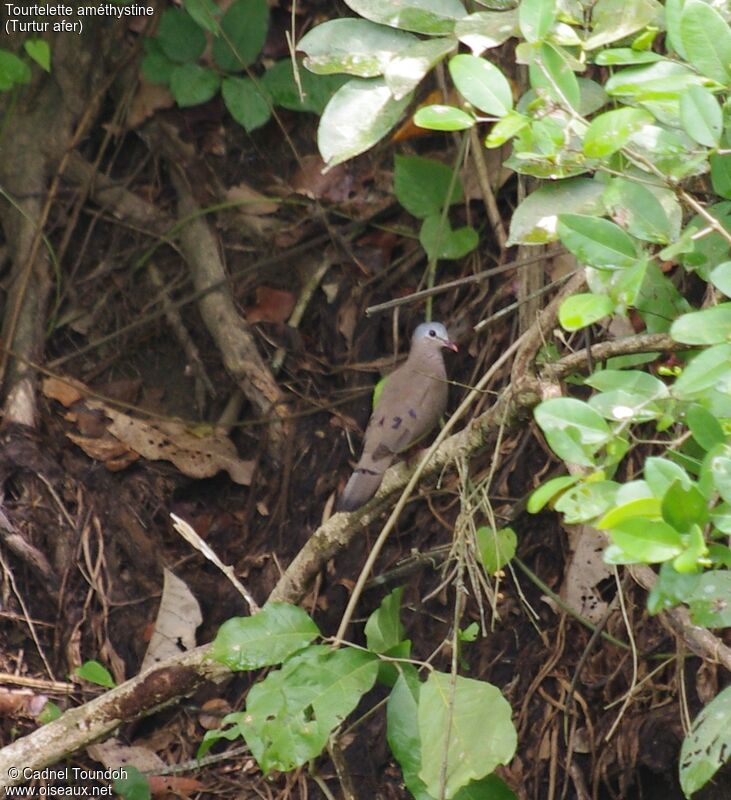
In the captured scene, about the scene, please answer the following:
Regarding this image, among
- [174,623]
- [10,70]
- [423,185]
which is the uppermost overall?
[10,70]

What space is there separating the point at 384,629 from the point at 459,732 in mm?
462

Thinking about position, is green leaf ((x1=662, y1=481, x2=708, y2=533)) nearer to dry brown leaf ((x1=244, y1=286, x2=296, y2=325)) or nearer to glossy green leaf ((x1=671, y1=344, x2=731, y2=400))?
glossy green leaf ((x1=671, y1=344, x2=731, y2=400))

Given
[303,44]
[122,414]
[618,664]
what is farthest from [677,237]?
[122,414]

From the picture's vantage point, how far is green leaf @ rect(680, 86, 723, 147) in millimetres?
1938

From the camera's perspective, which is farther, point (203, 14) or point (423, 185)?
point (203, 14)

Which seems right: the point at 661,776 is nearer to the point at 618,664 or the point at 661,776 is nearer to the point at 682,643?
the point at 618,664

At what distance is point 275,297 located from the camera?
5.48 meters

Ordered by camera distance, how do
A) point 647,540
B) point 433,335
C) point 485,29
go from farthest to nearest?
point 433,335, point 485,29, point 647,540

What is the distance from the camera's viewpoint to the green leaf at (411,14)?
2.58 metres

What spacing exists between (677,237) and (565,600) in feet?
7.23

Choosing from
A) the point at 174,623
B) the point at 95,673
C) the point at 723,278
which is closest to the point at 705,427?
the point at 723,278

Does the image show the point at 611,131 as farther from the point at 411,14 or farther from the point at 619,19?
the point at 411,14

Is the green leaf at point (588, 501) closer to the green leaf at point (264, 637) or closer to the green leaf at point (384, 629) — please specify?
the green leaf at point (264, 637)

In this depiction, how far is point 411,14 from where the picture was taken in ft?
8.47
